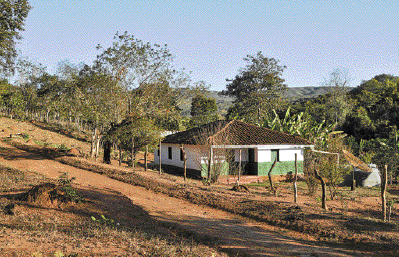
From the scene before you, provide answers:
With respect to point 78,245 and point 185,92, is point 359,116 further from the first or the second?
point 78,245

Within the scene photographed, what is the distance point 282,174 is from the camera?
2350 cm

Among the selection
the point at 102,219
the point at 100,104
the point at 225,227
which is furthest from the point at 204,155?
the point at 102,219

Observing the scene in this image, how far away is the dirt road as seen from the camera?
771 centimetres

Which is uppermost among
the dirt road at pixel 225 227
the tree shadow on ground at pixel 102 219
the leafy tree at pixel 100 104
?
the leafy tree at pixel 100 104

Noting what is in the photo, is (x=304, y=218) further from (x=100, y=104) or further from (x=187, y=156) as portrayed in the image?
(x=100, y=104)

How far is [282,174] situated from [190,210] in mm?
13624

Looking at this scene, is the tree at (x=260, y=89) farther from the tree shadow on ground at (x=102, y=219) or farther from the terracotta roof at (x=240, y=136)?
the tree shadow on ground at (x=102, y=219)

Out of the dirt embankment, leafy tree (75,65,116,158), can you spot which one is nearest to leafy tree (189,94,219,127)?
leafy tree (75,65,116,158)

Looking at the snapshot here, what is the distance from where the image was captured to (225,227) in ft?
31.0

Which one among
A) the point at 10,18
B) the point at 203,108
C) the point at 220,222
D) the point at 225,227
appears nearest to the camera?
the point at 225,227

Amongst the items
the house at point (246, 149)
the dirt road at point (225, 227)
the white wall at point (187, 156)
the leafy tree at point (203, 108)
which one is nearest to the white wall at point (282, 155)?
the house at point (246, 149)

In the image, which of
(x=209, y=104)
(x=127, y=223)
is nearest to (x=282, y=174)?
(x=127, y=223)

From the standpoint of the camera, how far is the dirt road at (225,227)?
25.3ft

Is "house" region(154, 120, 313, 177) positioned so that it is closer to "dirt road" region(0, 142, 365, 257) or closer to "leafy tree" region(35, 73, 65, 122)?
"dirt road" region(0, 142, 365, 257)
